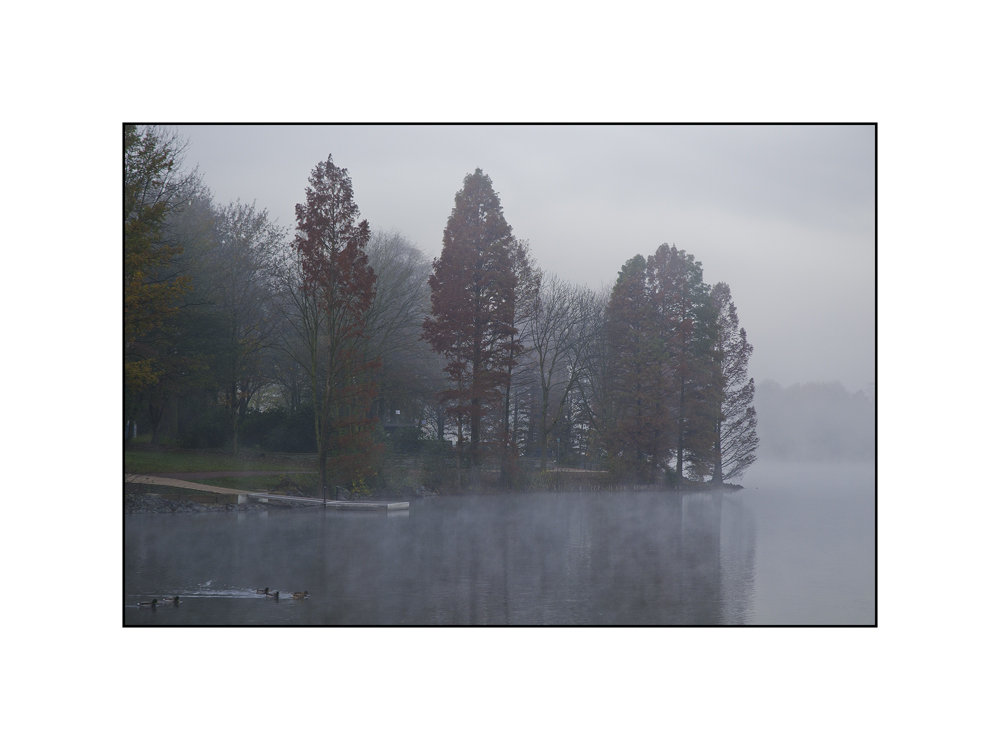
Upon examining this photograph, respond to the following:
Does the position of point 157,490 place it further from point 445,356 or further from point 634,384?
point 634,384

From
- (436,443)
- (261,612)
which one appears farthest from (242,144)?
(261,612)

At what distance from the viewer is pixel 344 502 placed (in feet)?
24.8

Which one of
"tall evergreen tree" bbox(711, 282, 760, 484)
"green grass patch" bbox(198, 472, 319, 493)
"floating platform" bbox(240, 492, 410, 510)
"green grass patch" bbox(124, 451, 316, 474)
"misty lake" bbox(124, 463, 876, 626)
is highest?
"tall evergreen tree" bbox(711, 282, 760, 484)

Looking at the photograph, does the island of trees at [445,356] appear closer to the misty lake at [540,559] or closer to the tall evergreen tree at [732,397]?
the tall evergreen tree at [732,397]

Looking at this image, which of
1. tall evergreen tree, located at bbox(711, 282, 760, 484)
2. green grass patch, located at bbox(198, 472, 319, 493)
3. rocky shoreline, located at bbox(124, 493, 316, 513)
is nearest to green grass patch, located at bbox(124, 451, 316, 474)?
green grass patch, located at bbox(198, 472, 319, 493)

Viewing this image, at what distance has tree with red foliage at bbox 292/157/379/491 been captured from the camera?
7.10 m

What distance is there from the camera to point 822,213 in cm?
603

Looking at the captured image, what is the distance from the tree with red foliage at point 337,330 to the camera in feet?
23.3

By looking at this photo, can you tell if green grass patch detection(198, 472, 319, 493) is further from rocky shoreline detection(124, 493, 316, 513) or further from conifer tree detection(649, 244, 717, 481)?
conifer tree detection(649, 244, 717, 481)

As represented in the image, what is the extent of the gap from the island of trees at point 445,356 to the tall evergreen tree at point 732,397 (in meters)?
0.02

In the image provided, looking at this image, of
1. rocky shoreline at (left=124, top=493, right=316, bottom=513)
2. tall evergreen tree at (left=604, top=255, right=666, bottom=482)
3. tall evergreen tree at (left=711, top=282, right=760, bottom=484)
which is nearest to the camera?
rocky shoreline at (left=124, top=493, right=316, bottom=513)

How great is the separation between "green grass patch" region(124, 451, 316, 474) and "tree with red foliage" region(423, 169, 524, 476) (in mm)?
1763

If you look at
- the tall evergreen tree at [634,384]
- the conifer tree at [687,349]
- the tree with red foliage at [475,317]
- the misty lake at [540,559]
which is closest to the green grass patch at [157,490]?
the misty lake at [540,559]
